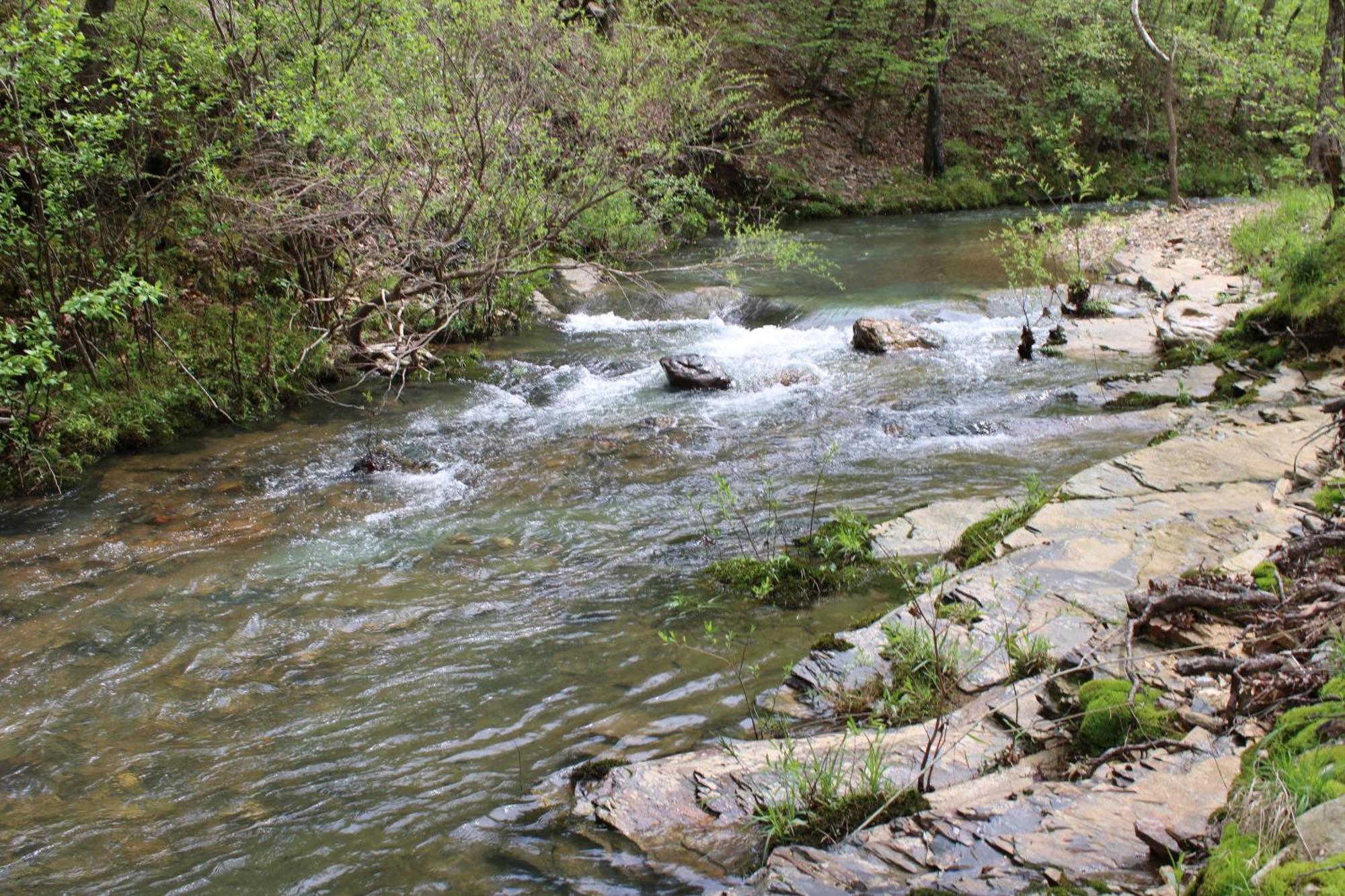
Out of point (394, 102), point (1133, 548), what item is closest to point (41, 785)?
point (1133, 548)

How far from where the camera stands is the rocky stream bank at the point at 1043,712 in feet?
9.36

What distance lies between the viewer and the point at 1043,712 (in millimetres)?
3766

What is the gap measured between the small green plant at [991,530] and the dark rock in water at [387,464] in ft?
16.7

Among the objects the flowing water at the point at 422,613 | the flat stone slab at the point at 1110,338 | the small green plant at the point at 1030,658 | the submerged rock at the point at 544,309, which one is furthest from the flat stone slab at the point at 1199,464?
the submerged rock at the point at 544,309

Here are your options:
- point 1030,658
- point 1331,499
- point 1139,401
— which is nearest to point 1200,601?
point 1030,658

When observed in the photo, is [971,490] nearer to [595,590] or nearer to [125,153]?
[595,590]

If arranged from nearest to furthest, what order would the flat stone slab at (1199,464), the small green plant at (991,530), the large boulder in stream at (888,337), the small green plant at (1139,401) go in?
the small green plant at (991,530) → the flat stone slab at (1199,464) → the small green plant at (1139,401) → the large boulder in stream at (888,337)

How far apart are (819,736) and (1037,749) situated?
973 mm

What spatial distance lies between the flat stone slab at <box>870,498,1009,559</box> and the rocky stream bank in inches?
0.9

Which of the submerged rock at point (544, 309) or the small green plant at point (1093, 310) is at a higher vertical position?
the submerged rock at point (544, 309)

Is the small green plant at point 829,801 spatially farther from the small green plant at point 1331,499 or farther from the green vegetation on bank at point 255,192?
the green vegetation on bank at point 255,192

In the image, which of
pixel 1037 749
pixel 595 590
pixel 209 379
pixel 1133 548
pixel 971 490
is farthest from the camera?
pixel 209 379

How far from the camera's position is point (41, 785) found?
14.5 ft

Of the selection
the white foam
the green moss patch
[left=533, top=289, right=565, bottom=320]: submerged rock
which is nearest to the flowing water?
the green moss patch
